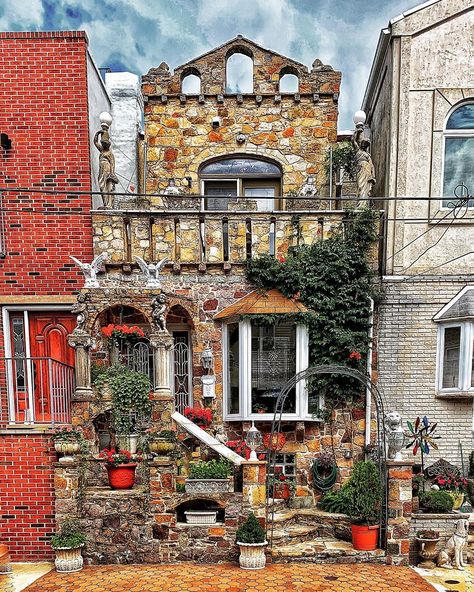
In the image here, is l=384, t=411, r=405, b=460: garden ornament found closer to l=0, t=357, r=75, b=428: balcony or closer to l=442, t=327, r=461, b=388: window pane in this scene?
l=442, t=327, r=461, b=388: window pane

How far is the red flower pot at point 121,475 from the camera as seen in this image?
7.12 m

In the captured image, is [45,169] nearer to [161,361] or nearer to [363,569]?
[161,361]

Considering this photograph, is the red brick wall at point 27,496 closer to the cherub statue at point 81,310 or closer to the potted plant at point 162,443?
the potted plant at point 162,443

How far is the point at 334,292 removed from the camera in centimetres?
834

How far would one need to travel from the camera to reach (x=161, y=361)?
24.7 ft

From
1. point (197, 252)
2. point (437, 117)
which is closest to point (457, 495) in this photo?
point (197, 252)

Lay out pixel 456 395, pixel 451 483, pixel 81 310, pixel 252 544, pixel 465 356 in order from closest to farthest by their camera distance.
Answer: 1. pixel 252 544
2. pixel 81 310
3. pixel 451 483
4. pixel 465 356
5. pixel 456 395

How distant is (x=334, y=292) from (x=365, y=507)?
3.61m

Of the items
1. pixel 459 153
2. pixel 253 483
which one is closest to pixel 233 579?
pixel 253 483

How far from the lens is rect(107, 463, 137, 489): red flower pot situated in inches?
281

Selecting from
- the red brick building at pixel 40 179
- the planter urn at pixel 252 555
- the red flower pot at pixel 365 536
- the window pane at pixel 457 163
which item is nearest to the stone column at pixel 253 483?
the planter urn at pixel 252 555

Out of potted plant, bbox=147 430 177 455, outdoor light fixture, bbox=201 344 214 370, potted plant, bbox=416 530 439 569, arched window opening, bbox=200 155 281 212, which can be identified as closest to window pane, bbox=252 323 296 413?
outdoor light fixture, bbox=201 344 214 370

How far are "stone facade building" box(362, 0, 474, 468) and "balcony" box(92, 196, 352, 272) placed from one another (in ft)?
5.20

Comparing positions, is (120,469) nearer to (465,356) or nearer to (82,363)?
(82,363)
